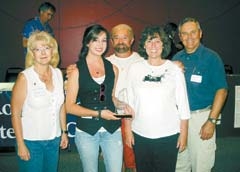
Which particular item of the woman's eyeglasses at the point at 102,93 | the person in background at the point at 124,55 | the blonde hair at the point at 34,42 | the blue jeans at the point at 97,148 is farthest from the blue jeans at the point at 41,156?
the person in background at the point at 124,55

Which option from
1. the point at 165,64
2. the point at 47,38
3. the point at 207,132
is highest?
the point at 47,38

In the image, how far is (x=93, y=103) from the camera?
2605 mm

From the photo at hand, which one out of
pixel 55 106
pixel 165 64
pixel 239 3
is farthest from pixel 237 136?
pixel 239 3

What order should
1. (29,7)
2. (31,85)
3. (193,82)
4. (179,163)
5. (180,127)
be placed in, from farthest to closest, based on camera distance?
(29,7), (179,163), (193,82), (180,127), (31,85)

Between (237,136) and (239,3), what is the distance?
15.3 feet

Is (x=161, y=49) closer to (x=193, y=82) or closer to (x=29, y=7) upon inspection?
(x=193, y=82)

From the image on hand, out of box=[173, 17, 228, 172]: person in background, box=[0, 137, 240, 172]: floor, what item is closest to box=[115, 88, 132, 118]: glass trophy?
box=[173, 17, 228, 172]: person in background

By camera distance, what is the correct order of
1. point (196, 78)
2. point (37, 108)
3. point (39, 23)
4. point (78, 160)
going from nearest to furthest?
point (37, 108), point (196, 78), point (78, 160), point (39, 23)

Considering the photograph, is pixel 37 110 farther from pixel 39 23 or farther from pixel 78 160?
pixel 39 23

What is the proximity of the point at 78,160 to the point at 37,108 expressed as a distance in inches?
87.2

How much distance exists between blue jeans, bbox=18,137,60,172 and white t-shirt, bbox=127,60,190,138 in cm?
64

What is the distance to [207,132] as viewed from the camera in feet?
9.71

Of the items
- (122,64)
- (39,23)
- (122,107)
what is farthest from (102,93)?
(39,23)

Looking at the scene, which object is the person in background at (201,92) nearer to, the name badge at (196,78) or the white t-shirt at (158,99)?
the name badge at (196,78)
